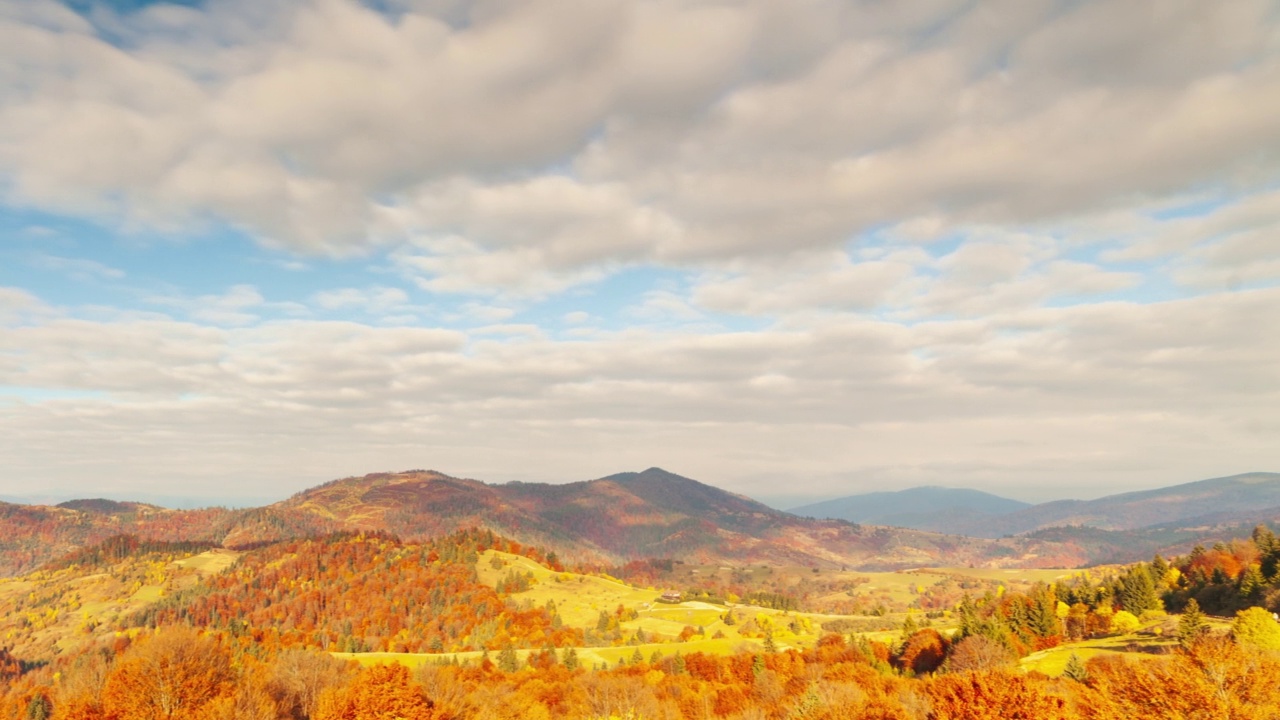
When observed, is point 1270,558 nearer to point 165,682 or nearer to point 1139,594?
point 1139,594

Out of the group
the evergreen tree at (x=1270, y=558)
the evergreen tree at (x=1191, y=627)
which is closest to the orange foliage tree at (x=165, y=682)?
the evergreen tree at (x=1191, y=627)

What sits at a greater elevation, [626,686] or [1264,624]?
[1264,624]

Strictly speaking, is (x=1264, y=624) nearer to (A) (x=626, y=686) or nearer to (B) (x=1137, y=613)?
(B) (x=1137, y=613)

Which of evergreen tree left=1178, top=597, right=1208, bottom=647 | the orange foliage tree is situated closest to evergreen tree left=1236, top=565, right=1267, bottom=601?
evergreen tree left=1178, top=597, right=1208, bottom=647

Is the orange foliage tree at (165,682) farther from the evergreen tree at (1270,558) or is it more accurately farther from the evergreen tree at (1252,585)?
the evergreen tree at (1270,558)

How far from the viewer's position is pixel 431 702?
287 ft

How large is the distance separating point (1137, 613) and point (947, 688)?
5111 inches

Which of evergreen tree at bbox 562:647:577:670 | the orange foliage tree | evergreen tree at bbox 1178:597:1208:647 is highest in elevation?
the orange foliage tree

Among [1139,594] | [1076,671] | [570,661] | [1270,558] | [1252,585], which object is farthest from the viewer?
[570,661]

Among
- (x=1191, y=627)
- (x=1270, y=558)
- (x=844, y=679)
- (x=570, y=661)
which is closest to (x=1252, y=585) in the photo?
(x=1270, y=558)

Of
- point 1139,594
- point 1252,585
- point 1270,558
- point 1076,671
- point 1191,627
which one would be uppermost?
point 1270,558

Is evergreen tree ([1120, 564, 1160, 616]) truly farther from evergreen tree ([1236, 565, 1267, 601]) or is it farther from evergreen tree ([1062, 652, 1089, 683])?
evergreen tree ([1062, 652, 1089, 683])

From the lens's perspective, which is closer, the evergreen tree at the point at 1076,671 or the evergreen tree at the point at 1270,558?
the evergreen tree at the point at 1076,671

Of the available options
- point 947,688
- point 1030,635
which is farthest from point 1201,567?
point 947,688
